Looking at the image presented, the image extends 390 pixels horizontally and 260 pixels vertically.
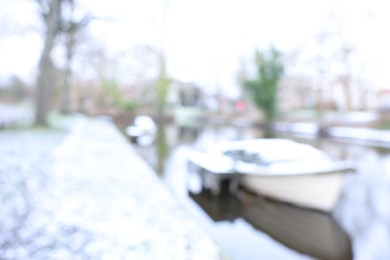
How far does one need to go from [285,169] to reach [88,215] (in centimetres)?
459

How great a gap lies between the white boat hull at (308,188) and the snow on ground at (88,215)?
8.97ft

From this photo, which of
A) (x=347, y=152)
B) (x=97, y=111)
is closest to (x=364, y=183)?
(x=347, y=152)

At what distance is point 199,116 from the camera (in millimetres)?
46844

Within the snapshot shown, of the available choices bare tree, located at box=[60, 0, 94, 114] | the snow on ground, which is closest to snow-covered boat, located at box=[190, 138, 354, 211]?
the snow on ground

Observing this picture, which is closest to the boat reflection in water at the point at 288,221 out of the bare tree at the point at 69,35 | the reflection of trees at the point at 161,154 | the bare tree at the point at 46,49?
the reflection of trees at the point at 161,154

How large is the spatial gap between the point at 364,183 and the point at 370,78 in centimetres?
2944

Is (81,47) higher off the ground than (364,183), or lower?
higher

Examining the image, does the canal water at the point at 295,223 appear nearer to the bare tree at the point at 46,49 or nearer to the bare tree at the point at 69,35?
the bare tree at the point at 46,49

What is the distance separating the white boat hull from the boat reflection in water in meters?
0.18

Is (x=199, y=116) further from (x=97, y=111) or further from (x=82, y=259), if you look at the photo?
(x=82, y=259)

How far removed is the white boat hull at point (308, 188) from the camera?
282 inches

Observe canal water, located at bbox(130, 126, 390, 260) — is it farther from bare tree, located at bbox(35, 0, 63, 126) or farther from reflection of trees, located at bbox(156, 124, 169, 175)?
bare tree, located at bbox(35, 0, 63, 126)

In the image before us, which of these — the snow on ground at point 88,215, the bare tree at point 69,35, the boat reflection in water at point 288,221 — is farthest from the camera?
the bare tree at point 69,35

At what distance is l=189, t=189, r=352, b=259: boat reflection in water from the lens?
586 cm
